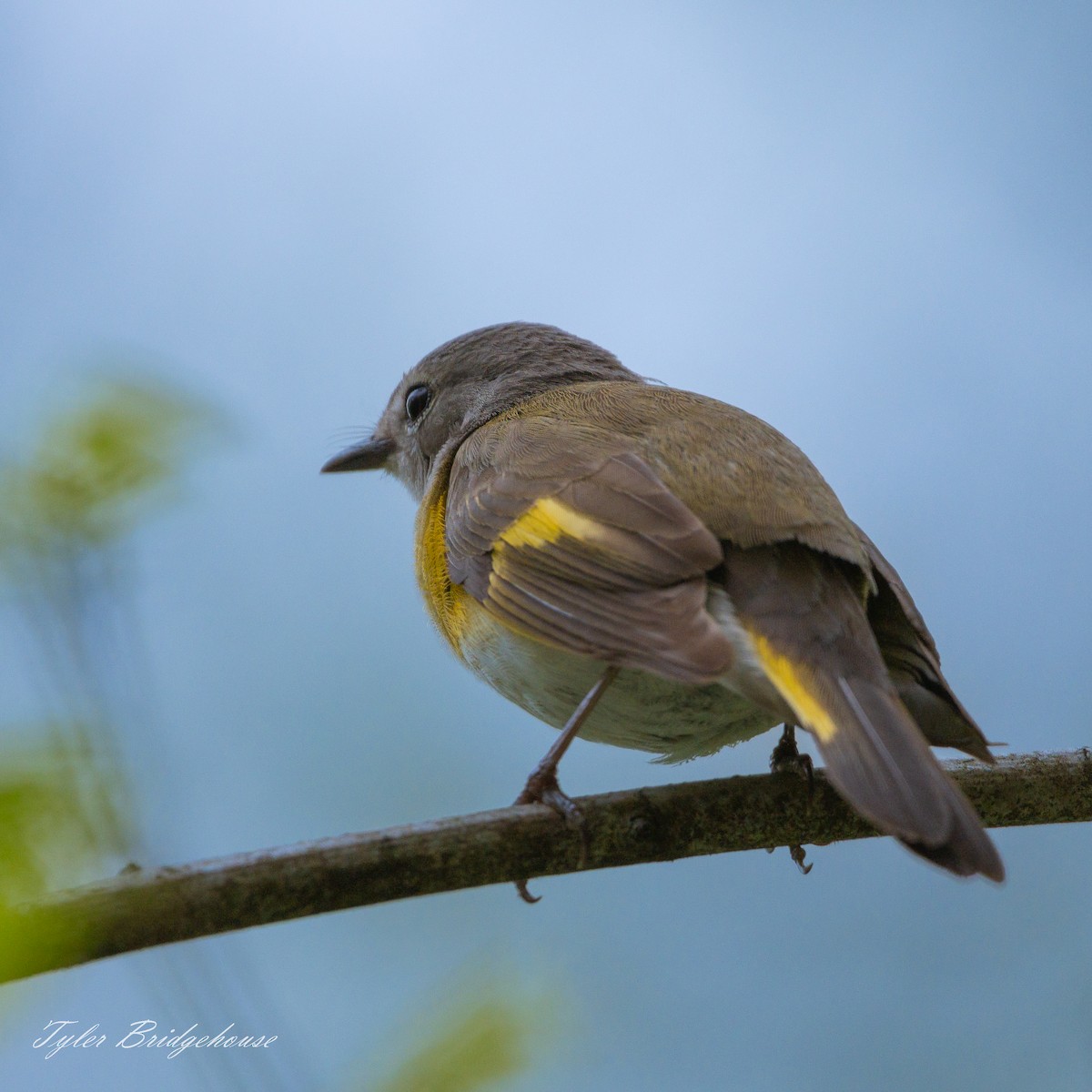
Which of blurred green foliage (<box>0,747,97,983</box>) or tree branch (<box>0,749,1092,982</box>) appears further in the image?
tree branch (<box>0,749,1092,982</box>)

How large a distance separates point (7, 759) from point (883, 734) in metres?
1.65

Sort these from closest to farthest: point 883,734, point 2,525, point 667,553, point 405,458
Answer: point 2,525, point 883,734, point 667,553, point 405,458

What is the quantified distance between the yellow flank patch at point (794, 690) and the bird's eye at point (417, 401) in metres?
2.79

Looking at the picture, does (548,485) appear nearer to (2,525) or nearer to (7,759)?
(2,525)

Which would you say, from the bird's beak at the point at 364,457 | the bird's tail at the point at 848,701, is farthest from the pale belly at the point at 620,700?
the bird's beak at the point at 364,457

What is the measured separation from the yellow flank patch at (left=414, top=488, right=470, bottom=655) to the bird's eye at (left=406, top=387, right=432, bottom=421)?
2.96 ft

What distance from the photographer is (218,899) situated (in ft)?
7.41

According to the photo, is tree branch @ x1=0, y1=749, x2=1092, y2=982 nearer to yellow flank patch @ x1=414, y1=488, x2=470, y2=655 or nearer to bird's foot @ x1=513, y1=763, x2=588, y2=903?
bird's foot @ x1=513, y1=763, x2=588, y2=903

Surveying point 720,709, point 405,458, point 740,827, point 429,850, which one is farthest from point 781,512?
point 405,458

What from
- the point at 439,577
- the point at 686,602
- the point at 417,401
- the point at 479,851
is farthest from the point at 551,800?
the point at 417,401

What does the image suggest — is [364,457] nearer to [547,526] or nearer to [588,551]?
[547,526]

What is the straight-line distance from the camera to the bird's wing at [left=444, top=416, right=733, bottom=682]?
8.71 feet

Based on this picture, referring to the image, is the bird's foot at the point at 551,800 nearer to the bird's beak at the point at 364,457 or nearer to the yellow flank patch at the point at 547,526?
the yellow flank patch at the point at 547,526

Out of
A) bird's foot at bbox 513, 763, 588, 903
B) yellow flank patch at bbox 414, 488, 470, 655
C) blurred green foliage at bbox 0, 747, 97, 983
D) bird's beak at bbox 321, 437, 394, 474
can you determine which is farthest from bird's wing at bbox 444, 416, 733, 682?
bird's beak at bbox 321, 437, 394, 474
